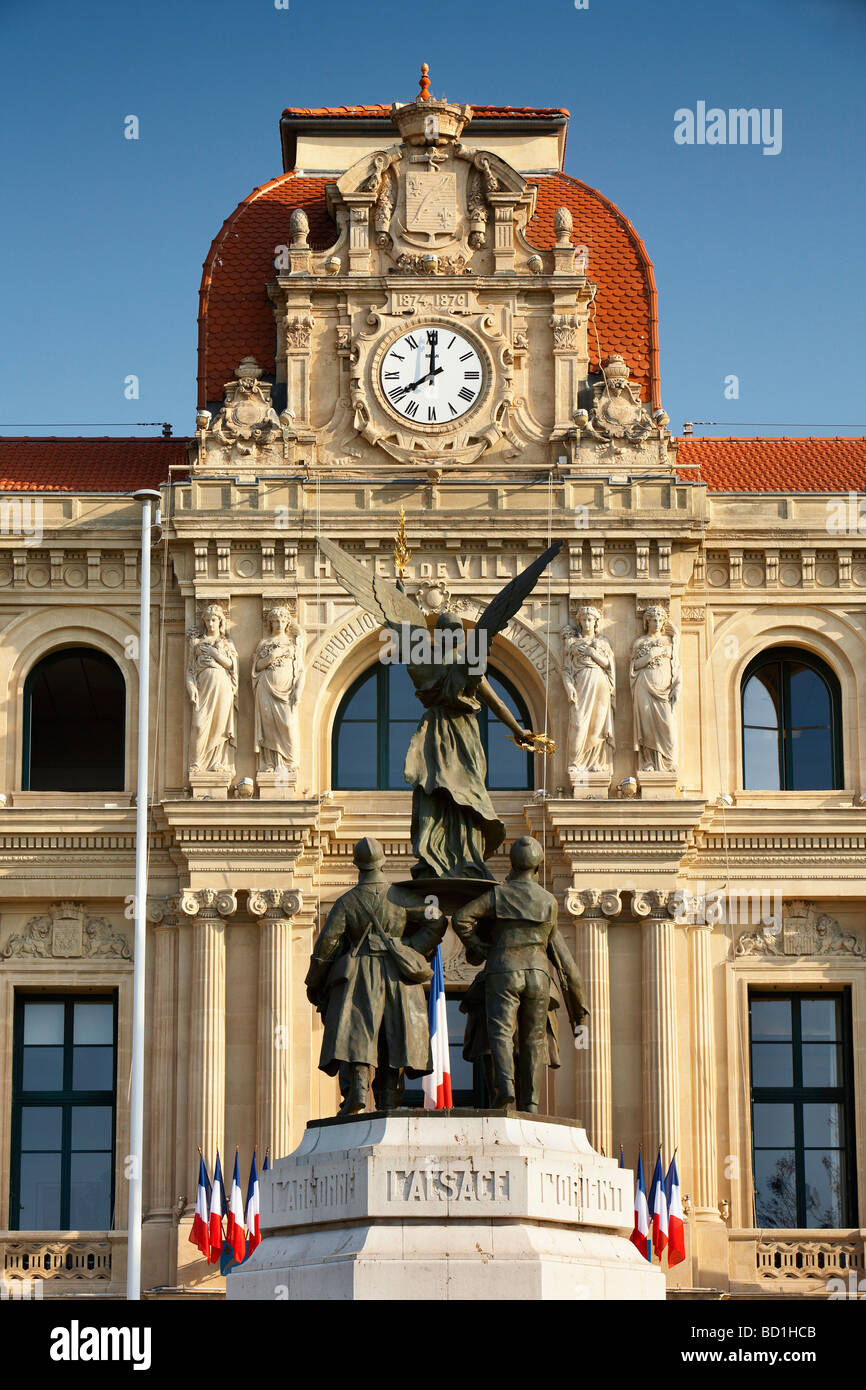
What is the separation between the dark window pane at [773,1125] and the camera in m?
40.8

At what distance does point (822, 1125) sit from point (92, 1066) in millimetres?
11300

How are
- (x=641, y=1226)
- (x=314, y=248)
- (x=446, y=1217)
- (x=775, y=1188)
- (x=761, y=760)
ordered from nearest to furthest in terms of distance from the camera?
(x=446, y=1217)
(x=641, y=1226)
(x=775, y=1188)
(x=761, y=760)
(x=314, y=248)

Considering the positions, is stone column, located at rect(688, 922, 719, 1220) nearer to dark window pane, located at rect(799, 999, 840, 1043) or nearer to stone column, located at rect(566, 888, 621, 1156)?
stone column, located at rect(566, 888, 621, 1156)

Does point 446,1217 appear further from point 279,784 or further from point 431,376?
point 431,376

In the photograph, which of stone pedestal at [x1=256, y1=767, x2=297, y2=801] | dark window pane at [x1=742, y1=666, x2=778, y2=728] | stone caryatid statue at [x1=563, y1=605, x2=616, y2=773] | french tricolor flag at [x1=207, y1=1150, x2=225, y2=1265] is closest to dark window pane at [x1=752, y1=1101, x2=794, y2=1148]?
stone caryatid statue at [x1=563, y1=605, x2=616, y2=773]

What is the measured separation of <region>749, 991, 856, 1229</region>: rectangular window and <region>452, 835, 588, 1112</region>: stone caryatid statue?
16.0 m

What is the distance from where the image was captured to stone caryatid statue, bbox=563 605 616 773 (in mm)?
40719

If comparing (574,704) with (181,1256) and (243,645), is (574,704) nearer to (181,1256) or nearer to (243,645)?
(243,645)

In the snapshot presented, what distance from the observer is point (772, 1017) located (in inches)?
1630

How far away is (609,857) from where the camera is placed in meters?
40.1

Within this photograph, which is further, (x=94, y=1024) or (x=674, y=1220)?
(x=94, y=1024)

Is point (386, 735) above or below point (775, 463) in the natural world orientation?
below

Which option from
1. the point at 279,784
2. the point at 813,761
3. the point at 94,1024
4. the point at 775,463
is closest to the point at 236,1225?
the point at 94,1024
